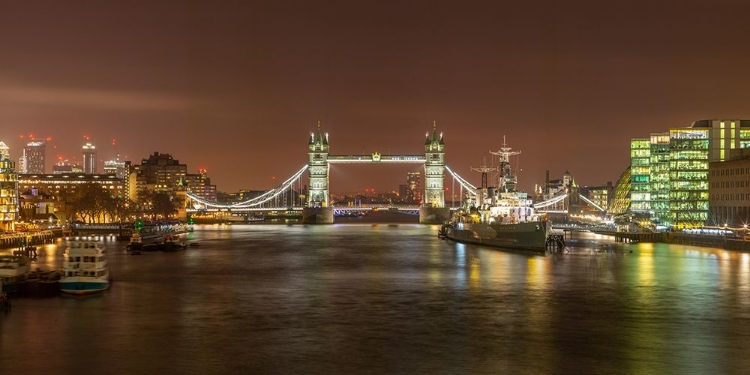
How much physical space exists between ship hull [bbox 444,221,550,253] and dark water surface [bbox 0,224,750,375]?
41.5 feet

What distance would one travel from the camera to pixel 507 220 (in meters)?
76.1

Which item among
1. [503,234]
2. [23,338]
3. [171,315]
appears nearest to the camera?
[23,338]

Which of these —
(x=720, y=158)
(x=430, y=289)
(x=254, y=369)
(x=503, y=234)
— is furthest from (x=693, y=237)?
(x=254, y=369)

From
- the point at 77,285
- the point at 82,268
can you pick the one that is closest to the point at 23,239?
the point at 82,268

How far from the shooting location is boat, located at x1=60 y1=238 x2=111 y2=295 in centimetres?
3844

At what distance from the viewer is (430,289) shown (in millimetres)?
43625

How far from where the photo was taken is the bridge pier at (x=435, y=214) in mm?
160762

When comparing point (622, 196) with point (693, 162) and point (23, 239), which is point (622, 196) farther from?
point (23, 239)

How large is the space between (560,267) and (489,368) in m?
31.0

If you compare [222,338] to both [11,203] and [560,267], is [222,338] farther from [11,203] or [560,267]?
[11,203]

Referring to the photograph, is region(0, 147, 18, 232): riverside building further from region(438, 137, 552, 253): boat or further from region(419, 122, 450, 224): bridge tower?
region(419, 122, 450, 224): bridge tower

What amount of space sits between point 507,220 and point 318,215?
86317mm

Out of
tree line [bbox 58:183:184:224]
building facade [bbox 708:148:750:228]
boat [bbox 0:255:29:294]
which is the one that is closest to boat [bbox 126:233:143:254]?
boat [bbox 0:255:29:294]

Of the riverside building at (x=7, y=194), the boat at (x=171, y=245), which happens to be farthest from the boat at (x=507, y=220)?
the riverside building at (x=7, y=194)
